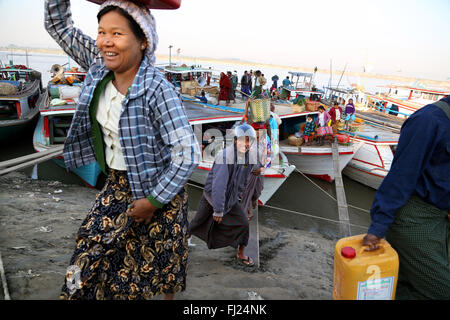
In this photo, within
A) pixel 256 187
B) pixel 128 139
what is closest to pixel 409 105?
pixel 256 187

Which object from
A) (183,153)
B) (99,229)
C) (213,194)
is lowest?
(213,194)

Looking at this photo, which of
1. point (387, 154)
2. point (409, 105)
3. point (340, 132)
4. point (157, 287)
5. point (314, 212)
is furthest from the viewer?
point (409, 105)

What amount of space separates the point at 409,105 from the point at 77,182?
24.7 metres

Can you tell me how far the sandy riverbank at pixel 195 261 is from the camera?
8.07 feet

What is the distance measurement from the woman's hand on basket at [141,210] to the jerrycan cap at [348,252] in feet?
3.47

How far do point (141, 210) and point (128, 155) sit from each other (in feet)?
0.88

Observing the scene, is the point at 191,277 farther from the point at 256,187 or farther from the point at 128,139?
the point at 256,187

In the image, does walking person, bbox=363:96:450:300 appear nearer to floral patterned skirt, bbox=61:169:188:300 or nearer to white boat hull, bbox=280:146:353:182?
floral patterned skirt, bbox=61:169:188:300

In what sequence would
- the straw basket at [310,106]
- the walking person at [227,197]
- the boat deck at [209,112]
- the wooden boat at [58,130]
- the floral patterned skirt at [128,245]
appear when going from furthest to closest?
1. the straw basket at [310,106]
2. the boat deck at [209,112]
3. the wooden boat at [58,130]
4. the walking person at [227,197]
5. the floral patterned skirt at [128,245]

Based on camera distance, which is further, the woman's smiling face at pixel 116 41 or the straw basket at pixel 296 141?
the straw basket at pixel 296 141

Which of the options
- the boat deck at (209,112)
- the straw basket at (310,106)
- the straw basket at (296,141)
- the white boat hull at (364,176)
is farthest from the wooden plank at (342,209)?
the straw basket at (310,106)

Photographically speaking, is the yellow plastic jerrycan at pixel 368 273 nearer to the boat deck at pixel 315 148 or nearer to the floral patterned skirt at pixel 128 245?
the floral patterned skirt at pixel 128 245
